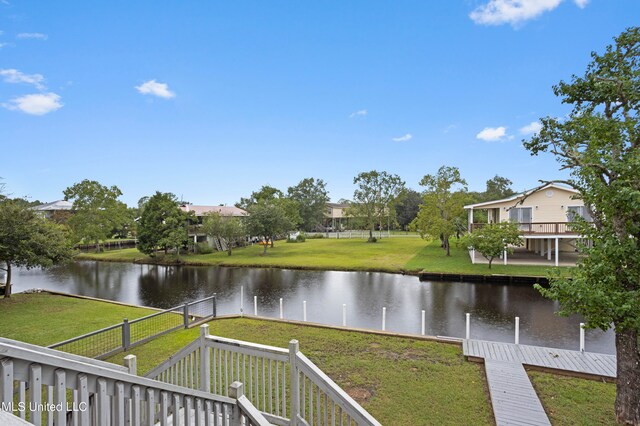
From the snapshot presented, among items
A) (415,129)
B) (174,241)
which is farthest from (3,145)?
(415,129)

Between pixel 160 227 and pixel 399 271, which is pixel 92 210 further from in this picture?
pixel 399 271

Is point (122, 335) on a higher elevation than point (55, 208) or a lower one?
lower

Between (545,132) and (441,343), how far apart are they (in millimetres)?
5838

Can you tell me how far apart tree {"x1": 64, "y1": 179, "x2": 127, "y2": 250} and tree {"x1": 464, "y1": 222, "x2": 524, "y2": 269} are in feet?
134

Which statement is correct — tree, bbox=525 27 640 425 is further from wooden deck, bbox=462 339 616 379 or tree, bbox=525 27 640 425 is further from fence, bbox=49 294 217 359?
fence, bbox=49 294 217 359

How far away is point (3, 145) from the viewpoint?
17.1 meters

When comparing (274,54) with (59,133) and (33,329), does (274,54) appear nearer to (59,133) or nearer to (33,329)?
(59,133)

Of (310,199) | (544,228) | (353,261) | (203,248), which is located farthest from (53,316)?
(310,199)

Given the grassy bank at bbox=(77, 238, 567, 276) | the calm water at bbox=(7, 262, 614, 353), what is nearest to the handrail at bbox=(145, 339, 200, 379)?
the calm water at bbox=(7, 262, 614, 353)

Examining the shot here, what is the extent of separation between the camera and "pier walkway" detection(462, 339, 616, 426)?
18.2 ft

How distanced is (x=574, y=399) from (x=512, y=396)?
3.72 ft

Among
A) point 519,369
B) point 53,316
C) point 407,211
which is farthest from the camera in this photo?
point 407,211

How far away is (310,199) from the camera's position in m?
62.1

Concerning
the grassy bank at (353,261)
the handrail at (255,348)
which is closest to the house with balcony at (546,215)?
the grassy bank at (353,261)
